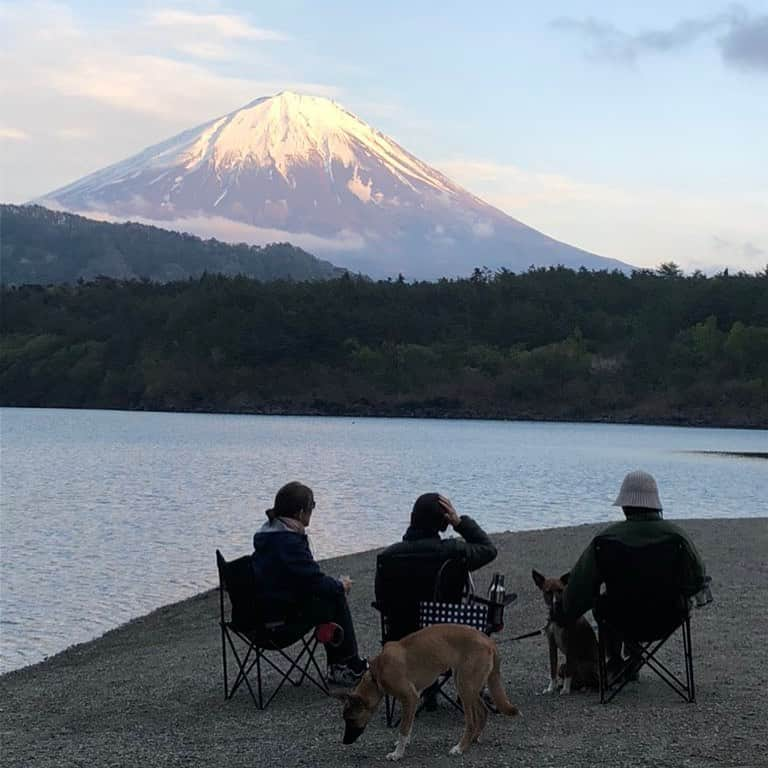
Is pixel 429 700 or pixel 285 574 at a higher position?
pixel 285 574

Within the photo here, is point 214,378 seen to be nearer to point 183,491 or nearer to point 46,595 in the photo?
point 183,491

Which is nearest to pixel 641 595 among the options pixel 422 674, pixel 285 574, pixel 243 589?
pixel 422 674

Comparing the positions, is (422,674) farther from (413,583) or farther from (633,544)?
(633,544)

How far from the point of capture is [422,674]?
5637 mm

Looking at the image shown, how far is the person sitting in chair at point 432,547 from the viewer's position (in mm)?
6227

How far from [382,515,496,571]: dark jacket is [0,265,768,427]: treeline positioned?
274 feet

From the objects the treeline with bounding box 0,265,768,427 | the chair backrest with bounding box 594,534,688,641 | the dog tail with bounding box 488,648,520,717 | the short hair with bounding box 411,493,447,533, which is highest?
the treeline with bounding box 0,265,768,427

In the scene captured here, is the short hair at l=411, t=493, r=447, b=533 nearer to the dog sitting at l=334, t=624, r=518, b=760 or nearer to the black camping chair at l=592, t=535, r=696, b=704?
the dog sitting at l=334, t=624, r=518, b=760

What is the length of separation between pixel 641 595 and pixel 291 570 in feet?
5.47

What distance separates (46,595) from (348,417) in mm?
87349

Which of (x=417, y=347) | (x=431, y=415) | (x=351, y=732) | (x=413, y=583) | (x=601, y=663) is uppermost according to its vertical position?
(x=417, y=347)

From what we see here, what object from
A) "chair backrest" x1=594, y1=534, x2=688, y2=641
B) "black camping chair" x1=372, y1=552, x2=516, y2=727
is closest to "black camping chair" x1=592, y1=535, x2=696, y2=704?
"chair backrest" x1=594, y1=534, x2=688, y2=641

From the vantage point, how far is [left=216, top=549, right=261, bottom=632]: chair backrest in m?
6.50

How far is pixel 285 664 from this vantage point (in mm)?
7879
